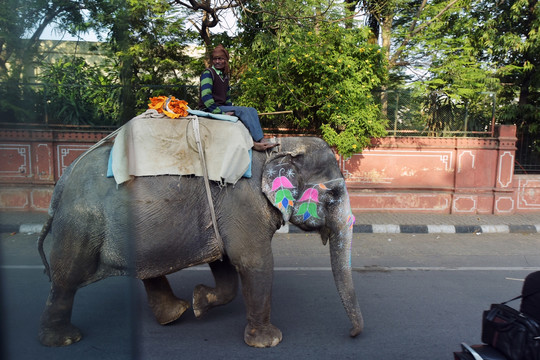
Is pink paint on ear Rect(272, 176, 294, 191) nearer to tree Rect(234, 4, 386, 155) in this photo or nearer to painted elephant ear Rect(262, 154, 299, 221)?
painted elephant ear Rect(262, 154, 299, 221)

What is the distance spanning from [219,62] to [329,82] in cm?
411

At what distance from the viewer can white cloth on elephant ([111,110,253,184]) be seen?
2938 millimetres

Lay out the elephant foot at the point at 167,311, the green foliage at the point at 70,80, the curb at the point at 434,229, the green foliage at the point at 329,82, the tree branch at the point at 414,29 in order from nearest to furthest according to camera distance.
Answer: the green foliage at the point at 70,80 → the elephant foot at the point at 167,311 → the curb at the point at 434,229 → the green foliage at the point at 329,82 → the tree branch at the point at 414,29

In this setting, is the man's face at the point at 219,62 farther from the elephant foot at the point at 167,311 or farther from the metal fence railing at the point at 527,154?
the metal fence railing at the point at 527,154

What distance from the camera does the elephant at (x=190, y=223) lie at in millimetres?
2912

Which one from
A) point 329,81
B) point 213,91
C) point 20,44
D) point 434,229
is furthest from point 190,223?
point 434,229

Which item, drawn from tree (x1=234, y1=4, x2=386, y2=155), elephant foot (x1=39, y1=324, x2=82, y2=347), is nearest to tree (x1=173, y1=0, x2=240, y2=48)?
tree (x1=234, y1=4, x2=386, y2=155)

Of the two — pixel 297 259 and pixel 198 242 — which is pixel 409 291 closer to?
pixel 297 259

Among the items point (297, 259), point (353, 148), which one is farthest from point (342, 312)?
point (353, 148)

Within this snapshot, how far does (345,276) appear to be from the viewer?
Answer: 10.5ft

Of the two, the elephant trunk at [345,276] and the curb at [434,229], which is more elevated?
the elephant trunk at [345,276]

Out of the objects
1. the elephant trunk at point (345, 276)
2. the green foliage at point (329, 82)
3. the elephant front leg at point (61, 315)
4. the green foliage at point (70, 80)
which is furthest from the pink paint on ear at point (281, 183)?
the green foliage at point (329, 82)

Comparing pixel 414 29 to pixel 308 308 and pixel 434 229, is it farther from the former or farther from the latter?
pixel 308 308

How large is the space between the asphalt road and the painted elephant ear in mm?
1065
